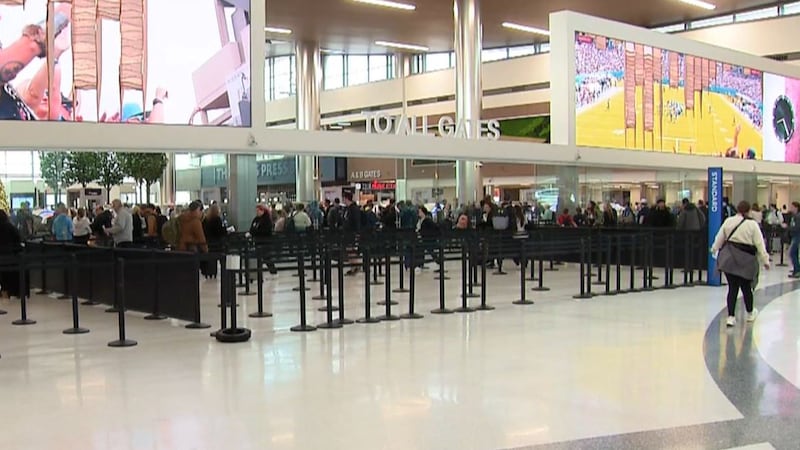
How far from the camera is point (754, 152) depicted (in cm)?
2816

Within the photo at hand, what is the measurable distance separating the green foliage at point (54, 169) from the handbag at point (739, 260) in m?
24.4

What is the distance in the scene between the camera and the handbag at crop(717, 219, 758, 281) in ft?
30.8

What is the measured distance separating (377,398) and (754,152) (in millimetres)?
26300

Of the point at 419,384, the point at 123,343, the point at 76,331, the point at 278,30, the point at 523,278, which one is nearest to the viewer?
the point at 419,384

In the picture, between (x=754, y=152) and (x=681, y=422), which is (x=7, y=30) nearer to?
(x=681, y=422)

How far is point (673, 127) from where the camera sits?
25.0 meters

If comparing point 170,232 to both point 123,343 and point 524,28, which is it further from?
point 524,28

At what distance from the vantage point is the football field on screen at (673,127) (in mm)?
22797

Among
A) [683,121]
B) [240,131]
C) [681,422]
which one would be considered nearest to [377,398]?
[681,422]

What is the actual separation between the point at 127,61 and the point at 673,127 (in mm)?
17550

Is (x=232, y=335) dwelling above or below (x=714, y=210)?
below

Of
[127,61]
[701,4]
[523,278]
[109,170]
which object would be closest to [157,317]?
[523,278]

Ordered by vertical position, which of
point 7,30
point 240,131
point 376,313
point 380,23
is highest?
point 380,23

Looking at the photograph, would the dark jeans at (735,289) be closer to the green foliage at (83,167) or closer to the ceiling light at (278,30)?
the ceiling light at (278,30)
